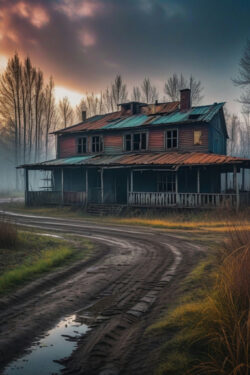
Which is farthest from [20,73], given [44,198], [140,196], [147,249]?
[147,249]

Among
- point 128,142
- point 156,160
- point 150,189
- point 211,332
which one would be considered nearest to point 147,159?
point 156,160

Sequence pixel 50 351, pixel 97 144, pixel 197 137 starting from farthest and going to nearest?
pixel 97 144, pixel 197 137, pixel 50 351

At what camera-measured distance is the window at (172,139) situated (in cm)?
2777

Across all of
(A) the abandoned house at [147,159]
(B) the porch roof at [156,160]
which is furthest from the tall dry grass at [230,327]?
(A) the abandoned house at [147,159]

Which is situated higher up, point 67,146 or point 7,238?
point 67,146

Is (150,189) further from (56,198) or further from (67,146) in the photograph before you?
(67,146)

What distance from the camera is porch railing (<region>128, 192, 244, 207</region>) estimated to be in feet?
73.0

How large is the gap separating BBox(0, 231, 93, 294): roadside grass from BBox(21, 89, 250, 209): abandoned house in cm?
1202

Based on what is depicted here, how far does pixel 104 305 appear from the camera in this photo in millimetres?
6059

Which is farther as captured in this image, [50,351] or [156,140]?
[156,140]

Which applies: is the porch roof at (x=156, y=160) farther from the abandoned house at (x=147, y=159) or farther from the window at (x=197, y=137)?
the window at (x=197, y=137)

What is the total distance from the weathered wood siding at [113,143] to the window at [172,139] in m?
4.66

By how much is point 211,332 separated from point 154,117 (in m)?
27.3

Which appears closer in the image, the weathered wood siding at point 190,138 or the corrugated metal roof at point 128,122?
the weathered wood siding at point 190,138
